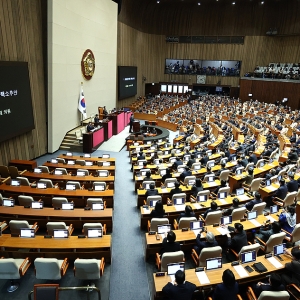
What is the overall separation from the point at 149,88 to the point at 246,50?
12.5 m

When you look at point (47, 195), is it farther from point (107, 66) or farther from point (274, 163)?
point (107, 66)

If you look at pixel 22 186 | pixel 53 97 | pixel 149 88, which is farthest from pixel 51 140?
pixel 149 88

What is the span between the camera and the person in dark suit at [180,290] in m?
4.14

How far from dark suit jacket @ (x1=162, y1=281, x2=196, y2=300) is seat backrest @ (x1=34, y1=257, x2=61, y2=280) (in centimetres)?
205

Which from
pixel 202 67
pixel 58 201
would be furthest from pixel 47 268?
pixel 202 67

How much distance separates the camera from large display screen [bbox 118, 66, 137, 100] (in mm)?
24422

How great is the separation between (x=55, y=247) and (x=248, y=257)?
379cm

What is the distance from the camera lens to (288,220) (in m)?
6.48

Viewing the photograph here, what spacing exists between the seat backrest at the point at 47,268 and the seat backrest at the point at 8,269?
1.18 ft

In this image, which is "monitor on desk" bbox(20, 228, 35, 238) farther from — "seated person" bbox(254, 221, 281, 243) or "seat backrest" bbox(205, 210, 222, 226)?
"seated person" bbox(254, 221, 281, 243)

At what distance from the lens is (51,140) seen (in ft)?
46.2

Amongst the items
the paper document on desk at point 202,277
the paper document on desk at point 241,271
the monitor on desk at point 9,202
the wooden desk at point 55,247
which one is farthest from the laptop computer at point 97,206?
the paper document on desk at point 241,271

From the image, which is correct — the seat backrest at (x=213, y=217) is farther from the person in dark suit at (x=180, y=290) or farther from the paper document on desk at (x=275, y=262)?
the person in dark suit at (x=180, y=290)

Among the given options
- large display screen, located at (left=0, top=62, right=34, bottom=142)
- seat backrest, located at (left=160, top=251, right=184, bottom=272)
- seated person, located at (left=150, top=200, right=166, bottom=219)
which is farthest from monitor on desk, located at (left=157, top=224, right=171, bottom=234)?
large display screen, located at (left=0, top=62, right=34, bottom=142)
